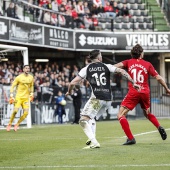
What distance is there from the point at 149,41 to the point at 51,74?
806 centimetres

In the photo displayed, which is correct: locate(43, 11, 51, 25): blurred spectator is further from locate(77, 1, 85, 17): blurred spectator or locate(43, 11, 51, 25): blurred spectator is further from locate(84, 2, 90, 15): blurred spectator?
locate(84, 2, 90, 15): blurred spectator

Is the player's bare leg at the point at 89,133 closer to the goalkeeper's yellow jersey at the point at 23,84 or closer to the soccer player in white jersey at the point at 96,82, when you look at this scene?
the soccer player in white jersey at the point at 96,82

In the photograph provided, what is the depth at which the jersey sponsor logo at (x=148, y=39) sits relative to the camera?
3784 centimetres

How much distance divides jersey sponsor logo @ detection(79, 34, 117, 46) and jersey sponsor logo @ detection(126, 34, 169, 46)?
0.99 metres

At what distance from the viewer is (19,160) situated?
10.8 meters

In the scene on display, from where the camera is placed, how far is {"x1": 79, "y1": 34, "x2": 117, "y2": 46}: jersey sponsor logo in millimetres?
36578

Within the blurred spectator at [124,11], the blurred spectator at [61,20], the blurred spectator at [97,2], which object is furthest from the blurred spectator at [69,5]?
the blurred spectator at [124,11]

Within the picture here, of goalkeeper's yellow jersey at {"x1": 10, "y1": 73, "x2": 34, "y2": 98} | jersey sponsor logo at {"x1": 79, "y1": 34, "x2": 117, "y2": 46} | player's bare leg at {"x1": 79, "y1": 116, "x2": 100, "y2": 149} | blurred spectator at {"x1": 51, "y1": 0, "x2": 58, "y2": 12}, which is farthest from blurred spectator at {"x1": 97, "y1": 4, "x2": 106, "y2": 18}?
player's bare leg at {"x1": 79, "y1": 116, "x2": 100, "y2": 149}

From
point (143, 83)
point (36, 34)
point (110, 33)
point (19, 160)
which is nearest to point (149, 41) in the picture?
point (110, 33)

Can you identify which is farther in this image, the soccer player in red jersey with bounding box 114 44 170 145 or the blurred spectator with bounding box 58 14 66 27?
the blurred spectator with bounding box 58 14 66 27

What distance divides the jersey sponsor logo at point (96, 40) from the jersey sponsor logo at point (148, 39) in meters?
0.99

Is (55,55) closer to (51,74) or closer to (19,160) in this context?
(51,74)

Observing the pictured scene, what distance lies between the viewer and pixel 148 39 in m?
38.0

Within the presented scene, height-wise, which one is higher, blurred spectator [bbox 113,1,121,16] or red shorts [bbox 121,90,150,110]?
blurred spectator [bbox 113,1,121,16]
